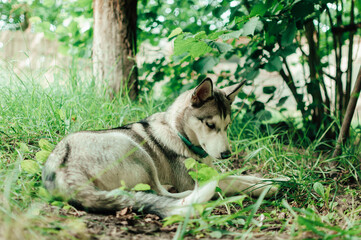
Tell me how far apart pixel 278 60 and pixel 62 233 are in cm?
294

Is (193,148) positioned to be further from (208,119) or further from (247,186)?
(247,186)

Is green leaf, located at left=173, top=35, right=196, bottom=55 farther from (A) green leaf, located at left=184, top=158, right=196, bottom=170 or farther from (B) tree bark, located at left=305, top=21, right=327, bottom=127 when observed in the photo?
(B) tree bark, located at left=305, top=21, right=327, bottom=127

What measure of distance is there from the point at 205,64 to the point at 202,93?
0.92 metres

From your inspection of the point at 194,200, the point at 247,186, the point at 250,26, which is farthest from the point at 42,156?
the point at 250,26

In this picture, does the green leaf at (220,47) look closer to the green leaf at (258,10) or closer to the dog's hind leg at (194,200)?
the green leaf at (258,10)

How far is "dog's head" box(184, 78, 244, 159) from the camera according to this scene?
2.75m

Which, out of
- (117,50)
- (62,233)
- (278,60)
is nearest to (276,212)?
(62,233)

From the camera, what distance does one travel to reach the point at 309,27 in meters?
4.31

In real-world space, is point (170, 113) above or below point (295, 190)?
above

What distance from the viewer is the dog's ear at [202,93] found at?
9.04 feet

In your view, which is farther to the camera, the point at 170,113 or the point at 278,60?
the point at 278,60

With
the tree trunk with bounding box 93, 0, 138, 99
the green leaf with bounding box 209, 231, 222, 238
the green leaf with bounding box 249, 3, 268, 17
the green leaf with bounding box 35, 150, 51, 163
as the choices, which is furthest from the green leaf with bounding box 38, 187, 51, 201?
the tree trunk with bounding box 93, 0, 138, 99

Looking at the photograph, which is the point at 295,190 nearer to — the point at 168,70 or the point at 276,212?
the point at 276,212

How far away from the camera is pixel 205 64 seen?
366cm
